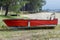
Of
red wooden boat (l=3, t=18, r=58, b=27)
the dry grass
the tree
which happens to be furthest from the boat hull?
the tree

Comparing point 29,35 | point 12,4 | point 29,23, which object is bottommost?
point 29,35

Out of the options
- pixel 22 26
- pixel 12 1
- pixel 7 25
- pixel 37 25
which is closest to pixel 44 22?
pixel 37 25

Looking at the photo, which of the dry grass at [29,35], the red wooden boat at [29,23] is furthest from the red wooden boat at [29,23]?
the dry grass at [29,35]

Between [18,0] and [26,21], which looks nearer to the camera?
[26,21]

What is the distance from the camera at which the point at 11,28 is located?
17750 mm

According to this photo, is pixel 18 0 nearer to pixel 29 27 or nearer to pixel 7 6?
pixel 7 6

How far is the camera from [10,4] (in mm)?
44812

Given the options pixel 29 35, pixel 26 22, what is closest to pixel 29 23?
pixel 26 22

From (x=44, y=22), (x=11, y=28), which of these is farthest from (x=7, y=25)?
(x=44, y=22)

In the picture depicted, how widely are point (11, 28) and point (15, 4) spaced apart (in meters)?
27.6

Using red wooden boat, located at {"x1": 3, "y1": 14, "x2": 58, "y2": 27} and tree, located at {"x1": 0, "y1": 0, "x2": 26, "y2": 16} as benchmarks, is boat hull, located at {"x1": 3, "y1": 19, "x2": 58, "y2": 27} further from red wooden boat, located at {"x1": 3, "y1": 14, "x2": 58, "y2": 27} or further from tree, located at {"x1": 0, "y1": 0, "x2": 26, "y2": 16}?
tree, located at {"x1": 0, "y1": 0, "x2": 26, "y2": 16}

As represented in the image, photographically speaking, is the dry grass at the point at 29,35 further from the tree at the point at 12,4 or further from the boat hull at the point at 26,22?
the tree at the point at 12,4

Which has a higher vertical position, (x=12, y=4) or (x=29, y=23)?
(x=12, y=4)

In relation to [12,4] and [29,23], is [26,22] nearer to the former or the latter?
[29,23]
